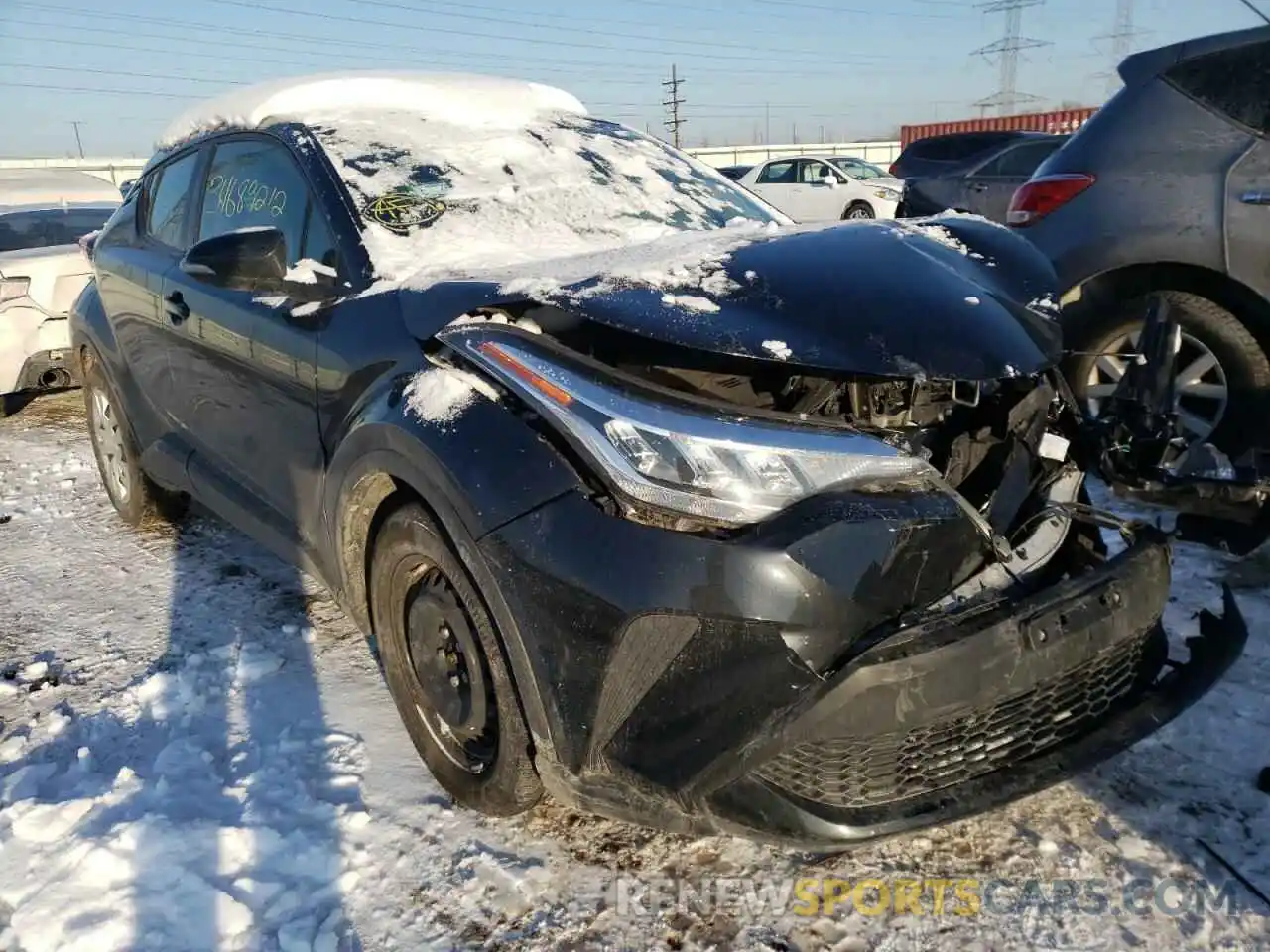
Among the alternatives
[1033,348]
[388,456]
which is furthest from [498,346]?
[1033,348]

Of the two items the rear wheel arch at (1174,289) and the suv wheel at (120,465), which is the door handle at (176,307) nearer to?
the suv wheel at (120,465)

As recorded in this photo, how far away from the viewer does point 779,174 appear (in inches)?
715

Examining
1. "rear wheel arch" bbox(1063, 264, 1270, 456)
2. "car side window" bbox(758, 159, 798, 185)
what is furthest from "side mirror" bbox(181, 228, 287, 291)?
"car side window" bbox(758, 159, 798, 185)

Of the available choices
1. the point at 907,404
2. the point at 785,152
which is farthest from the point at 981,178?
the point at 785,152

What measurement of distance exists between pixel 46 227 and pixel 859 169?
569 inches

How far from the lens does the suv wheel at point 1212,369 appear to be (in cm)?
353

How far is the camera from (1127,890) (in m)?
1.94

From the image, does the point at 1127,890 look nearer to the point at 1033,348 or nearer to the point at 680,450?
the point at 1033,348

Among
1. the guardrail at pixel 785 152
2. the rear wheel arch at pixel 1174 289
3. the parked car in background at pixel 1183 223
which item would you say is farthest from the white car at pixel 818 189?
the guardrail at pixel 785 152

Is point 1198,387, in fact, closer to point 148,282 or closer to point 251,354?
point 251,354

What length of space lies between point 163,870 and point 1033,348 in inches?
85.8

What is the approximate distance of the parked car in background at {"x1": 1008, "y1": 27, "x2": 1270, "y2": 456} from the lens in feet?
11.6

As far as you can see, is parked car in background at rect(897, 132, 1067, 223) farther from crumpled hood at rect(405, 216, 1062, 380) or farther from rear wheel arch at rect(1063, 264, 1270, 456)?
crumpled hood at rect(405, 216, 1062, 380)

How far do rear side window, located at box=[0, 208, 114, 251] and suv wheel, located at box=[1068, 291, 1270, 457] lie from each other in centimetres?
680
